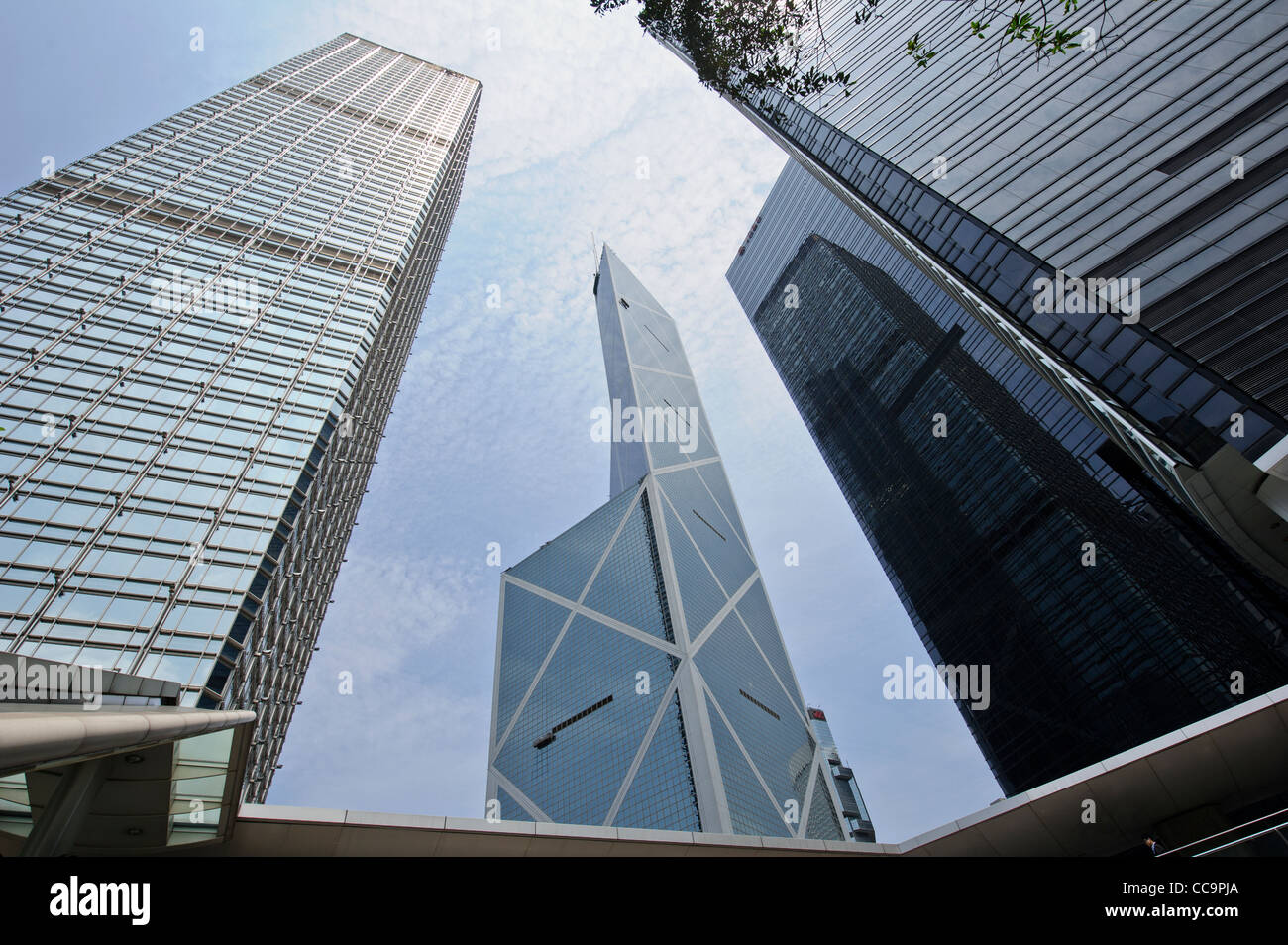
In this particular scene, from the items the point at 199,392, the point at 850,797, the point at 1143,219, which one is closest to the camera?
the point at 1143,219

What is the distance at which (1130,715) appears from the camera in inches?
1930

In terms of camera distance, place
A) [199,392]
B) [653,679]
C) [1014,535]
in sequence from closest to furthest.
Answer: [199,392]
[1014,535]
[653,679]

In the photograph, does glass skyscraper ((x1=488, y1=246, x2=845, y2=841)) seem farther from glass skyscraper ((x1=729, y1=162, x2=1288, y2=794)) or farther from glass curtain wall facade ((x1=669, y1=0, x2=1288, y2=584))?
glass curtain wall facade ((x1=669, y1=0, x2=1288, y2=584))

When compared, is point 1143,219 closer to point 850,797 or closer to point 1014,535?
point 1014,535

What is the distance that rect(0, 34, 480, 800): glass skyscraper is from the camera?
74.7 feet

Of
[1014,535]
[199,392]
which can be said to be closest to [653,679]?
[1014,535]

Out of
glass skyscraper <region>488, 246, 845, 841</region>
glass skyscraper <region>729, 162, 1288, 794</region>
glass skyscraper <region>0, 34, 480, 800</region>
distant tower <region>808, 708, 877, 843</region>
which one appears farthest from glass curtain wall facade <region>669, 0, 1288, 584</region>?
distant tower <region>808, 708, 877, 843</region>

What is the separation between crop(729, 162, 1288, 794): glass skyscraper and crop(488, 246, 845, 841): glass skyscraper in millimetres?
18464

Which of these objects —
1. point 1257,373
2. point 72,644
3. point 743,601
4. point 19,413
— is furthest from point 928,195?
point 743,601

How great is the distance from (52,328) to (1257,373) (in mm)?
42269

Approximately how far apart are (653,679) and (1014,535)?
35483 millimetres

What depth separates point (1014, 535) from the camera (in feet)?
198

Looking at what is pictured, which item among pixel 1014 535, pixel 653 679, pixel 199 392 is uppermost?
pixel 199 392
